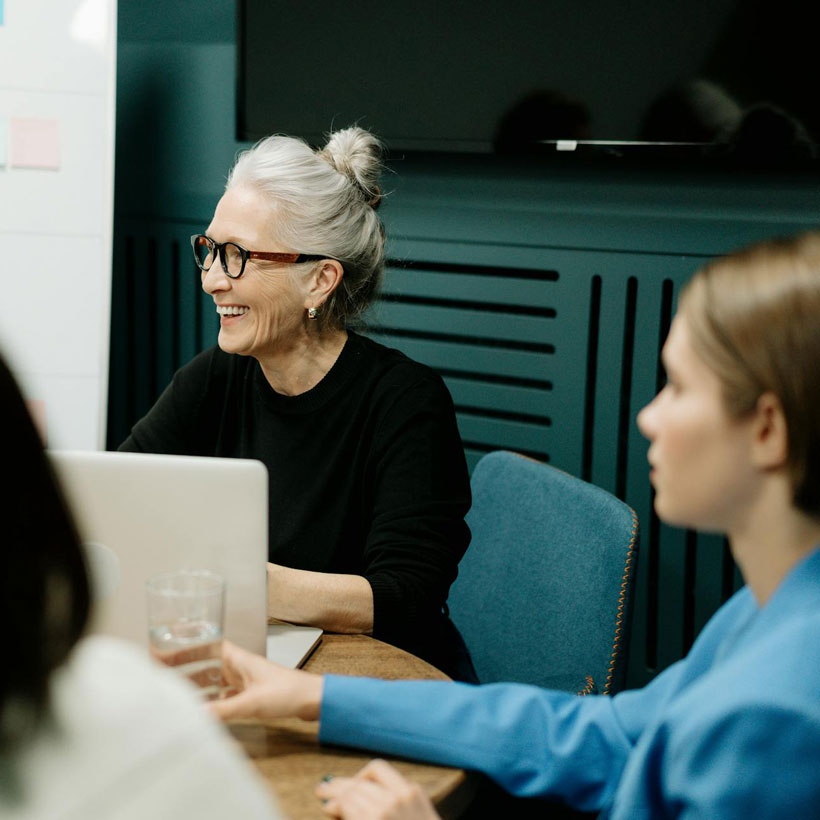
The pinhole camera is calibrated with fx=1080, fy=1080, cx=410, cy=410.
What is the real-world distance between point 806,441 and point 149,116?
2.76 meters

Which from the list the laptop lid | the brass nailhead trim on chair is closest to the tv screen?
the brass nailhead trim on chair

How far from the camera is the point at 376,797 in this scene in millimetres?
955

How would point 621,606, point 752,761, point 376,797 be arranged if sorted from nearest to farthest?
1. point 752,761
2. point 376,797
3. point 621,606

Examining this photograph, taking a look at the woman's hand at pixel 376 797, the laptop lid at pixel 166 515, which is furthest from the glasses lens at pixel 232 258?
the woman's hand at pixel 376 797

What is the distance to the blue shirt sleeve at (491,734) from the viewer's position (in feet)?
3.51

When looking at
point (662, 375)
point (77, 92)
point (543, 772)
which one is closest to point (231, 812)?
point (543, 772)

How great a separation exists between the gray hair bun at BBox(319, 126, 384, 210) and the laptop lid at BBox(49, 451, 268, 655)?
0.89 metres

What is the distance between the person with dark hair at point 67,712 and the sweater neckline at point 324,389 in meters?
1.24

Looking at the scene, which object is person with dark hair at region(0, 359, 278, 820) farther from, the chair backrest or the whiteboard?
the whiteboard

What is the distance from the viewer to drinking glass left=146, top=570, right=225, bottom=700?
1.08 m

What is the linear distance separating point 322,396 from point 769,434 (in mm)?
1034

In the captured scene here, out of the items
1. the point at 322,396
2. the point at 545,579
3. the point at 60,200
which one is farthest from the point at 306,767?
the point at 60,200

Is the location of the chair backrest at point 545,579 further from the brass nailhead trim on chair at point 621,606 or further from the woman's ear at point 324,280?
Answer: the woman's ear at point 324,280

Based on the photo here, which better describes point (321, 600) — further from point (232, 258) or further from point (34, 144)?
point (34, 144)
